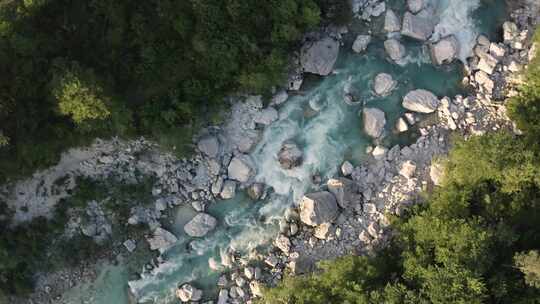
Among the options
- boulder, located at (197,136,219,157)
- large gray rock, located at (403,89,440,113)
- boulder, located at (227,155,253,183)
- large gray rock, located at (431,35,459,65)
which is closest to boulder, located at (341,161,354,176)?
large gray rock, located at (403,89,440,113)

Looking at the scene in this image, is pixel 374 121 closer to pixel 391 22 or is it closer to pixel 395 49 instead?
pixel 395 49

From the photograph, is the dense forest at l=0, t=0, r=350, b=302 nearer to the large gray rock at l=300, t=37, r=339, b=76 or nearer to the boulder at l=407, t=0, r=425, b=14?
the large gray rock at l=300, t=37, r=339, b=76

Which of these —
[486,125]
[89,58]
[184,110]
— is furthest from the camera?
[486,125]

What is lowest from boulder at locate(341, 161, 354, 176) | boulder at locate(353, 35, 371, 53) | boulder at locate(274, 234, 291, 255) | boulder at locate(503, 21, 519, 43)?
boulder at locate(274, 234, 291, 255)

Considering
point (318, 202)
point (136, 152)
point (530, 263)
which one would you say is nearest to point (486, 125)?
point (530, 263)

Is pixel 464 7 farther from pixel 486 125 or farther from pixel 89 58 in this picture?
pixel 89 58

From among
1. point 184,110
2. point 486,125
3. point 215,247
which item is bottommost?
Result: point 215,247
